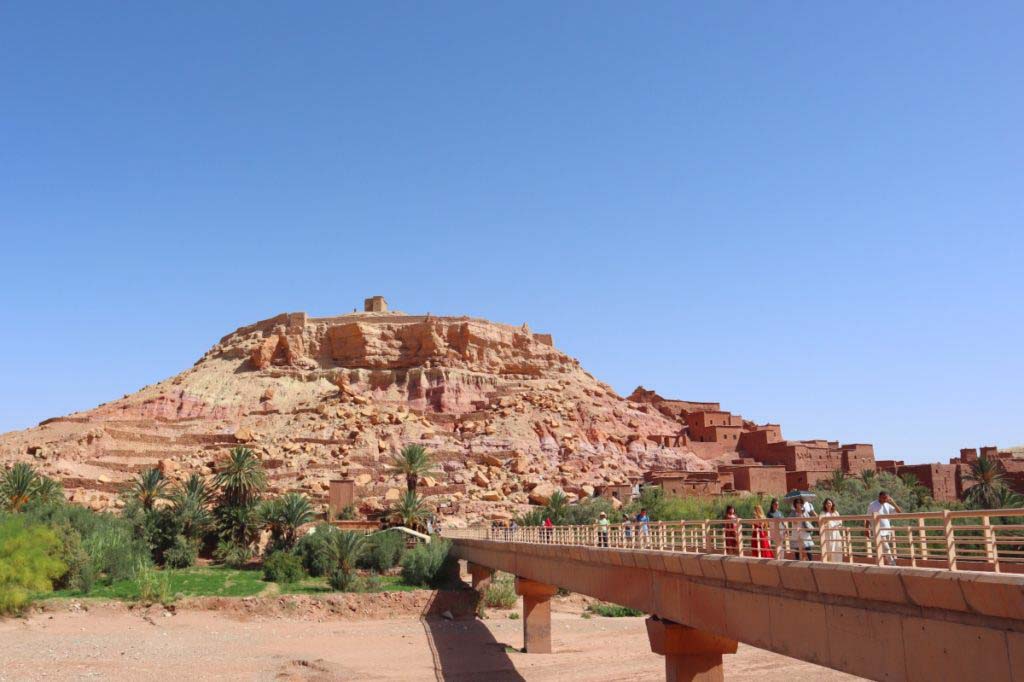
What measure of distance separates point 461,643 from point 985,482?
34885 mm

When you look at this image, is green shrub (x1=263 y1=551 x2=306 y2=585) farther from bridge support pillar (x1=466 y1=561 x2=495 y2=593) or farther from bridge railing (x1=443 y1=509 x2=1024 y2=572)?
bridge railing (x1=443 y1=509 x2=1024 y2=572)

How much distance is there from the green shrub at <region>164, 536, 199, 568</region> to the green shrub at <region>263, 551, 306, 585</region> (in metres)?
4.36

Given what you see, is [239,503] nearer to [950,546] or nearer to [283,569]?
[283,569]

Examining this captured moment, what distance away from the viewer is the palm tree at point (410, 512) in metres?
48.7

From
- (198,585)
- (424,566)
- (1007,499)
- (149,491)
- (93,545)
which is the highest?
(149,491)

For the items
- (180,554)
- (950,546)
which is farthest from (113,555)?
(950,546)

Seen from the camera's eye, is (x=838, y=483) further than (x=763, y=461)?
No

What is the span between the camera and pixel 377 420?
70.1 metres

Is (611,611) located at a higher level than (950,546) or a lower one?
lower

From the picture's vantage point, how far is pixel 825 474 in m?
59.8

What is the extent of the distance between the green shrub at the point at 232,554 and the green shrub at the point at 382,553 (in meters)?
5.46

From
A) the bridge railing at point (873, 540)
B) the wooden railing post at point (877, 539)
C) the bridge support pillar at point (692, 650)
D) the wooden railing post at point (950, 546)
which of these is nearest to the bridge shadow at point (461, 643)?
the bridge railing at point (873, 540)

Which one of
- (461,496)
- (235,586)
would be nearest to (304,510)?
(235,586)

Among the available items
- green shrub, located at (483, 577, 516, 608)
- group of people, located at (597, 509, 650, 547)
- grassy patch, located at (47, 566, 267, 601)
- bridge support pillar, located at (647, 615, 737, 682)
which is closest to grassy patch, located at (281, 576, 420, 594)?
grassy patch, located at (47, 566, 267, 601)
